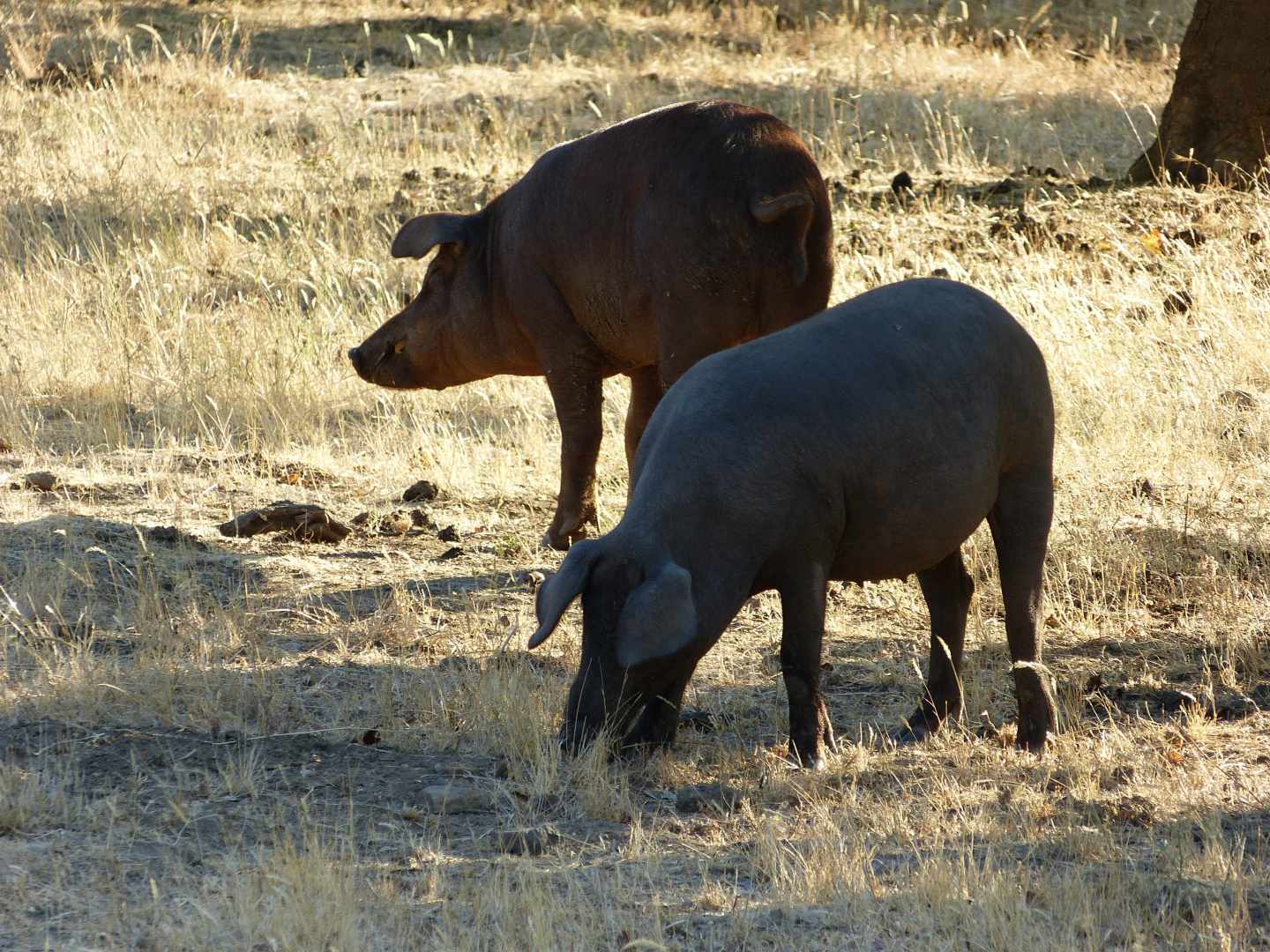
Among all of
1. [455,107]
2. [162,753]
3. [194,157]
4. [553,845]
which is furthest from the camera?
[455,107]

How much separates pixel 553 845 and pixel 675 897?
533 millimetres

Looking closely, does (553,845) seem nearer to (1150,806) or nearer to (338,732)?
(338,732)

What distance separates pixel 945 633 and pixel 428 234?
3.46 m

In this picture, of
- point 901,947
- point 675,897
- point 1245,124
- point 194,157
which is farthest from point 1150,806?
point 194,157

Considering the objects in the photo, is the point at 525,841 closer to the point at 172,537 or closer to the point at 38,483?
the point at 172,537

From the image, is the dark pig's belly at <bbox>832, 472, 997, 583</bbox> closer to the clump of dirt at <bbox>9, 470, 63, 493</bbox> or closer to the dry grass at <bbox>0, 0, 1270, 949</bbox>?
the dry grass at <bbox>0, 0, 1270, 949</bbox>

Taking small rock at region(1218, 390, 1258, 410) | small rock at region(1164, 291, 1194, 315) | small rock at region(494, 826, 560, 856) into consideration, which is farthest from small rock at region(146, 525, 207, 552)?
small rock at region(1164, 291, 1194, 315)

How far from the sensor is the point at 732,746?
563 centimetres

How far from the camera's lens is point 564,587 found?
491cm

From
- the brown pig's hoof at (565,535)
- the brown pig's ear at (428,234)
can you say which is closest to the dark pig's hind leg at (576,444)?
the brown pig's hoof at (565,535)

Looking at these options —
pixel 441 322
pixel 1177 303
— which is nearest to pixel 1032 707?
pixel 441 322

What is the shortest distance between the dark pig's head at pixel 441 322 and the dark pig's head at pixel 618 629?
325 cm

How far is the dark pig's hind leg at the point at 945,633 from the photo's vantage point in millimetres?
5910

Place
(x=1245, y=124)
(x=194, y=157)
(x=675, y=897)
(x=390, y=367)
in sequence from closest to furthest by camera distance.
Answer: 1. (x=675, y=897)
2. (x=390, y=367)
3. (x=1245, y=124)
4. (x=194, y=157)
